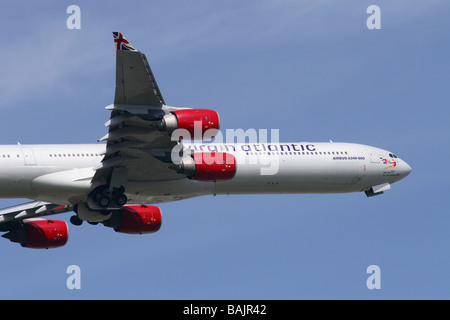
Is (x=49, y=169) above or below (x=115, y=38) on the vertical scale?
below

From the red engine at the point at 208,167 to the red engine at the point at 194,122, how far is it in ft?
13.1

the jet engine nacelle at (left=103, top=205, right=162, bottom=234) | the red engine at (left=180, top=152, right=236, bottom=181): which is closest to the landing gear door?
the red engine at (left=180, top=152, right=236, bottom=181)

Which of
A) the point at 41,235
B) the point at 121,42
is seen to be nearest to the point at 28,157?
the point at 41,235

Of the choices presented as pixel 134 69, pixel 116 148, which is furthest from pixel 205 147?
pixel 134 69

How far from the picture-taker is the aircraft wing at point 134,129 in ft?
149

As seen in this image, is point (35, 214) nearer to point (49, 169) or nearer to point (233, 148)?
point (49, 169)

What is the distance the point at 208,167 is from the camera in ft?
170

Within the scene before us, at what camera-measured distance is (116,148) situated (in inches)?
2037

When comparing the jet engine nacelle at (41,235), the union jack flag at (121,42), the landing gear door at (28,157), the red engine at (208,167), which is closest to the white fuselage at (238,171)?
the landing gear door at (28,157)

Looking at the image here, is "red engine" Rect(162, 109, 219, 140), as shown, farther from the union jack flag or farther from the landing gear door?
the landing gear door

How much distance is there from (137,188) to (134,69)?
1075cm

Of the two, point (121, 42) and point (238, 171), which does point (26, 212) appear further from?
point (121, 42)

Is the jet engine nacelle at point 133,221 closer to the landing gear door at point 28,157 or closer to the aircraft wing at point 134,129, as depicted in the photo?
the aircraft wing at point 134,129

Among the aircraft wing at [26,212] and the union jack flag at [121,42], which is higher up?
the union jack flag at [121,42]
